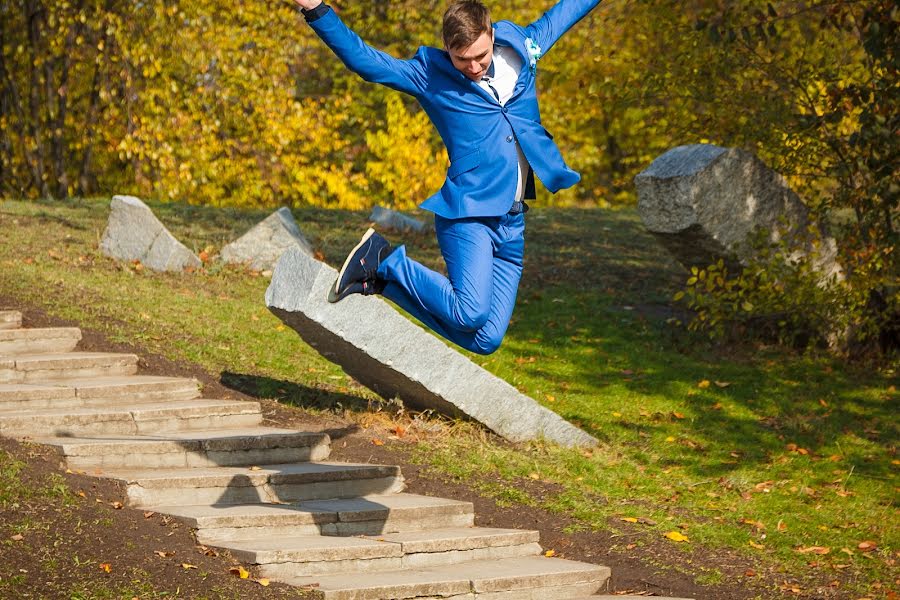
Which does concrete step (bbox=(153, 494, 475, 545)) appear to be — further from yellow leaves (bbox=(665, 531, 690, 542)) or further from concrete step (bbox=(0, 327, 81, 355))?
concrete step (bbox=(0, 327, 81, 355))

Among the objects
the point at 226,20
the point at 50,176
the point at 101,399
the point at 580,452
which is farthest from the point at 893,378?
the point at 50,176

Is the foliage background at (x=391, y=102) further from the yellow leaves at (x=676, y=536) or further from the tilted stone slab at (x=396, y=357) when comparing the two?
the yellow leaves at (x=676, y=536)

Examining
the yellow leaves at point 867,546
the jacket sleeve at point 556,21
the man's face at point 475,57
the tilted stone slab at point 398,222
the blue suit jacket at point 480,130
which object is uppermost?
the jacket sleeve at point 556,21

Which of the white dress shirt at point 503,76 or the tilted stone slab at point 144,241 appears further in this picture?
the tilted stone slab at point 144,241

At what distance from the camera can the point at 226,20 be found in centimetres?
2003

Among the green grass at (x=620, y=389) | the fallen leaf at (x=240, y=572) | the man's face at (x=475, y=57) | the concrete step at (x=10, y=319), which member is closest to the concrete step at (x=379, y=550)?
the fallen leaf at (x=240, y=572)

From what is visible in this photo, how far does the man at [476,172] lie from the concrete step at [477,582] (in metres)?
1.23

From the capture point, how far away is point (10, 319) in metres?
9.70

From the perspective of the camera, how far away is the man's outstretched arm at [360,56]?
5.34 metres

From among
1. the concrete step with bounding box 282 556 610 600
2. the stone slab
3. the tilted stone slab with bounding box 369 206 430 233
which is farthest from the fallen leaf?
the tilted stone slab with bounding box 369 206 430 233

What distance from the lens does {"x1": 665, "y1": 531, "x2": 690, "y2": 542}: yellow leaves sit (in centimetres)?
725

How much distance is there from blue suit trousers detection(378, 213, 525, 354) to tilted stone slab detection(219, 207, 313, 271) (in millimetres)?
7371

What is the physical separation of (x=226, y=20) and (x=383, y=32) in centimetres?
684

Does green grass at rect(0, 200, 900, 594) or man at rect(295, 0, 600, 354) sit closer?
man at rect(295, 0, 600, 354)
